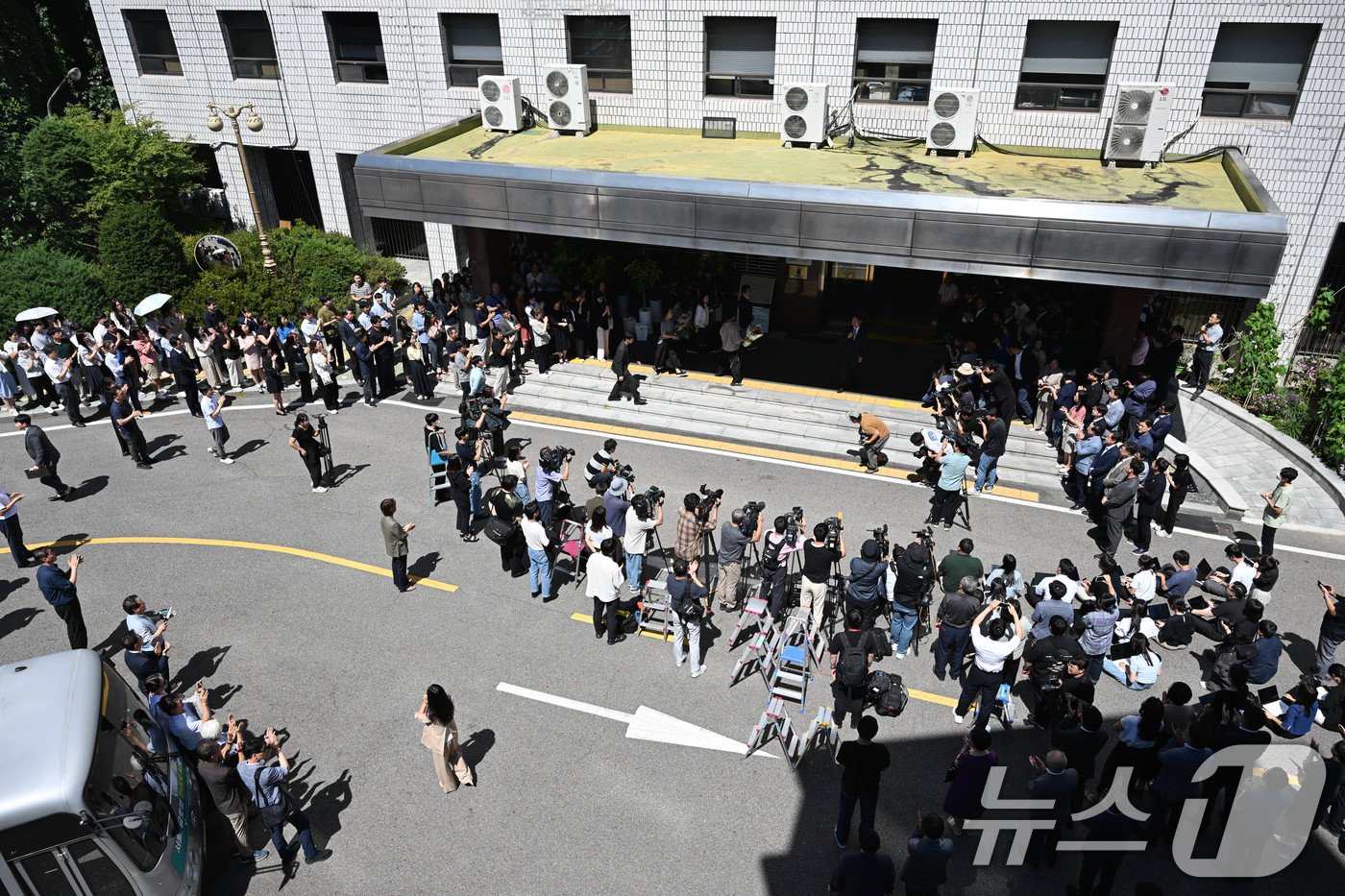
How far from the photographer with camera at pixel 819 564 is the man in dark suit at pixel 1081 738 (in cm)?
320

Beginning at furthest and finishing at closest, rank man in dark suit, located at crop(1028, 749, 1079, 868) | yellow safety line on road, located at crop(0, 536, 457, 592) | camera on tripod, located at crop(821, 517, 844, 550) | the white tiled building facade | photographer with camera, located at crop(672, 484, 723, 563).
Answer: the white tiled building facade
yellow safety line on road, located at crop(0, 536, 457, 592)
photographer with camera, located at crop(672, 484, 723, 563)
camera on tripod, located at crop(821, 517, 844, 550)
man in dark suit, located at crop(1028, 749, 1079, 868)

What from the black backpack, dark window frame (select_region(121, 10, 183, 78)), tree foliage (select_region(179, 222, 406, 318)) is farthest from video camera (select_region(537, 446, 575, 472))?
dark window frame (select_region(121, 10, 183, 78))

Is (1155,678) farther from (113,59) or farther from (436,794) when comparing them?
(113,59)

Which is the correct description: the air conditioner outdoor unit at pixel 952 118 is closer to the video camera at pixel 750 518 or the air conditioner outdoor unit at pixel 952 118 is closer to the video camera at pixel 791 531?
the video camera at pixel 750 518

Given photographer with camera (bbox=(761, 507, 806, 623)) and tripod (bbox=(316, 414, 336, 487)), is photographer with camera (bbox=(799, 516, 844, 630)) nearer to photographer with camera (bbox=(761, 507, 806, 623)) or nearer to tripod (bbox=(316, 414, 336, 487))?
photographer with camera (bbox=(761, 507, 806, 623))

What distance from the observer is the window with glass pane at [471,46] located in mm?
21188

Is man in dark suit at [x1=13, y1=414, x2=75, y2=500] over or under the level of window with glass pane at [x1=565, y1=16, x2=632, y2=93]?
under

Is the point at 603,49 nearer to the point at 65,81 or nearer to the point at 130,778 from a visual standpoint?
the point at 130,778

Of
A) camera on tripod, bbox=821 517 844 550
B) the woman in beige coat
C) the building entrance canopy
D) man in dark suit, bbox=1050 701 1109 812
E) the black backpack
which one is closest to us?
man in dark suit, bbox=1050 701 1109 812

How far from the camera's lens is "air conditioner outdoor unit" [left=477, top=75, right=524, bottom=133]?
19.9 meters

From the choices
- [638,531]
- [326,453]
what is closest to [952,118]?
[638,531]

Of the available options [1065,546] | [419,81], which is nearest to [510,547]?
[1065,546]

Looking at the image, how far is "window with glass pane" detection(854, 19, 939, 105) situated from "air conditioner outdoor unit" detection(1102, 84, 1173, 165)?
3.93 metres

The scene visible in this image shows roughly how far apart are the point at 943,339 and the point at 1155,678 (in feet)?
33.9
